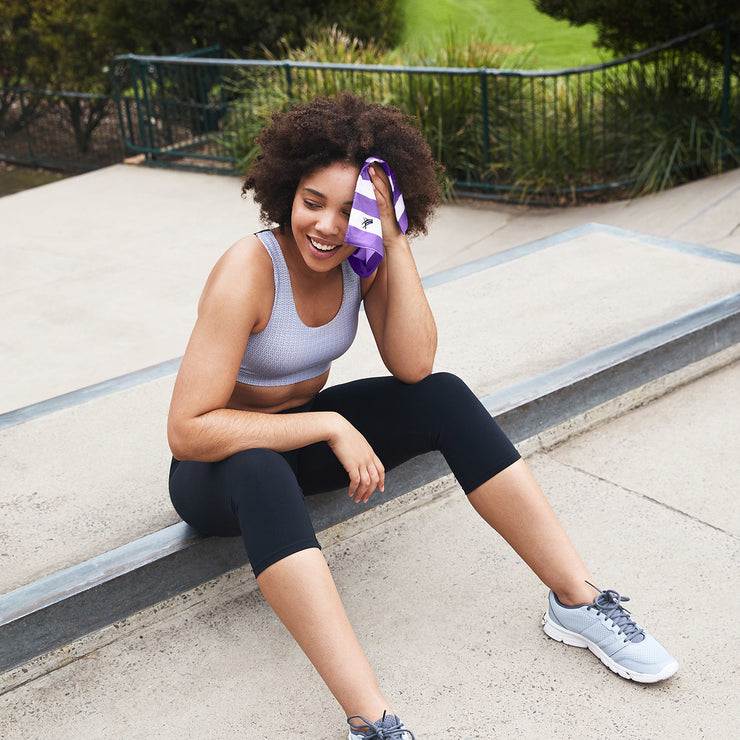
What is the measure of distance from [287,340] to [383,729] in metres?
0.89

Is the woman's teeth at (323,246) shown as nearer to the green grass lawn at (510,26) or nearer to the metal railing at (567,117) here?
the metal railing at (567,117)

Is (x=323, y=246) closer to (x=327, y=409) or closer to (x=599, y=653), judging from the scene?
(x=327, y=409)

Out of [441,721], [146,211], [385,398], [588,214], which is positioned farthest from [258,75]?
[441,721]

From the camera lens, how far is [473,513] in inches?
112

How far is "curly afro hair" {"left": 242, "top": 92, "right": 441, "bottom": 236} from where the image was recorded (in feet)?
7.10

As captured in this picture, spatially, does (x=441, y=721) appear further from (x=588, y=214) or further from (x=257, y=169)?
(x=588, y=214)

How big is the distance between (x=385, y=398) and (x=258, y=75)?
299 inches

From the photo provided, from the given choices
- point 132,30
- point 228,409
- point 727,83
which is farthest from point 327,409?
point 132,30

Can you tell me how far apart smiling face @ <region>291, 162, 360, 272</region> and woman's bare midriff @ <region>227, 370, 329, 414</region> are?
0.32 m

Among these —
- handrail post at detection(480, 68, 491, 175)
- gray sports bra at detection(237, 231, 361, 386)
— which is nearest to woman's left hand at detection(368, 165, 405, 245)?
gray sports bra at detection(237, 231, 361, 386)

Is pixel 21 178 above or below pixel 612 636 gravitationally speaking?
below

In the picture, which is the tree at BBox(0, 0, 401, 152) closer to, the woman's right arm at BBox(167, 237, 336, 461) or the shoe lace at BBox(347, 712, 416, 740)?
the woman's right arm at BBox(167, 237, 336, 461)

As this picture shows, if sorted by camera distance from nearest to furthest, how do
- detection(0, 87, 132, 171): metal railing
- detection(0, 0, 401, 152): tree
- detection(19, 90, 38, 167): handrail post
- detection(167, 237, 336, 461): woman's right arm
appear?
detection(167, 237, 336, 461): woman's right arm → detection(0, 0, 401, 152): tree → detection(0, 87, 132, 171): metal railing → detection(19, 90, 38, 167): handrail post

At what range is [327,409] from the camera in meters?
2.45
